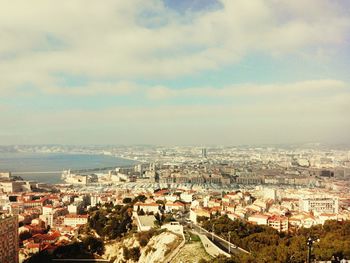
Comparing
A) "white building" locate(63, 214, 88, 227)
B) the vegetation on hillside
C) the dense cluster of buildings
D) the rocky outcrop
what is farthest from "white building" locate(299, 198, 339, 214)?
the rocky outcrop

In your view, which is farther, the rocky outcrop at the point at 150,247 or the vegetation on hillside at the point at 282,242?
the rocky outcrop at the point at 150,247

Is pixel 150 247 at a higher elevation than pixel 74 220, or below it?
higher

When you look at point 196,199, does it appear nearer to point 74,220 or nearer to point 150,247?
point 74,220

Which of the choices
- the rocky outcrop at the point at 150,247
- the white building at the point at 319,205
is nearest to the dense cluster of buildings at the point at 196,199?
the white building at the point at 319,205

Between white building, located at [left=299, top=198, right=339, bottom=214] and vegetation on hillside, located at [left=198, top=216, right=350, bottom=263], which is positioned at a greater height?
vegetation on hillside, located at [left=198, top=216, right=350, bottom=263]

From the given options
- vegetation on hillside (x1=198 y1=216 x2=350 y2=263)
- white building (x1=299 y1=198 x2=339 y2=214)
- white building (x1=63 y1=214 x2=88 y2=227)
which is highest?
vegetation on hillside (x1=198 y1=216 x2=350 y2=263)

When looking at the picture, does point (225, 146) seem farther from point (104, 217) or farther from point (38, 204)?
point (104, 217)

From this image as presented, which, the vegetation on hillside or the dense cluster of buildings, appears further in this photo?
the dense cluster of buildings

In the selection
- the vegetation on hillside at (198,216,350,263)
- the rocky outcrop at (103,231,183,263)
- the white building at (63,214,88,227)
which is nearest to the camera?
the vegetation on hillside at (198,216,350,263)

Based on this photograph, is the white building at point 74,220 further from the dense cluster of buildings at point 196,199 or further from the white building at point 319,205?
the white building at point 319,205

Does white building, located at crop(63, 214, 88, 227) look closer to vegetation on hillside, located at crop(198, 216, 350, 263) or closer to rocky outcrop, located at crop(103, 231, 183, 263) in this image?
rocky outcrop, located at crop(103, 231, 183, 263)

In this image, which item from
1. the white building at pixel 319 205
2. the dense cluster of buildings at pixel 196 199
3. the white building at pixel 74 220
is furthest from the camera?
the white building at pixel 319 205

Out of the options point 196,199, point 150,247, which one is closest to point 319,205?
point 196,199
